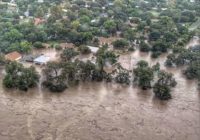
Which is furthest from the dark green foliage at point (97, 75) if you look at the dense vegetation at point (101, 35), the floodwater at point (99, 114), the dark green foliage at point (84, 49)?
the dark green foliage at point (84, 49)

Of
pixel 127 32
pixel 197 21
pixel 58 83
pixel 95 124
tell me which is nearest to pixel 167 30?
pixel 127 32

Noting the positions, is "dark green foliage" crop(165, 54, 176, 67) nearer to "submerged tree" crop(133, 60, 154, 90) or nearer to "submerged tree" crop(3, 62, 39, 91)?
"submerged tree" crop(133, 60, 154, 90)

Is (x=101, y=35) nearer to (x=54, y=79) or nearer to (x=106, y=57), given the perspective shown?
(x=106, y=57)

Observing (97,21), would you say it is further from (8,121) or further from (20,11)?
(8,121)

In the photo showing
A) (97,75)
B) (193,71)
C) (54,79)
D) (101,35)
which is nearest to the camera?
(54,79)

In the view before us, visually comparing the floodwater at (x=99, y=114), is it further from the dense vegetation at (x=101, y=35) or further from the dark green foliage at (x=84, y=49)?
the dark green foliage at (x=84, y=49)

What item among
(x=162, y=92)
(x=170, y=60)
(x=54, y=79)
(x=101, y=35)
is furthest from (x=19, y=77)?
(x=101, y=35)

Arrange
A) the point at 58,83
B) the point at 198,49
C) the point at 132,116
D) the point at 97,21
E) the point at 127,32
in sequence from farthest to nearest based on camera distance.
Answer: the point at 97,21 → the point at 127,32 → the point at 198,49 → the point at 58,83 → the point at 132,116

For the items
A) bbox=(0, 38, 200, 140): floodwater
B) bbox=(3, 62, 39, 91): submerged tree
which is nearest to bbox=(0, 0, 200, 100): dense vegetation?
bbox=(3, 62, 39, 91): submerged tree

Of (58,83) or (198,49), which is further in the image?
(198,49)
